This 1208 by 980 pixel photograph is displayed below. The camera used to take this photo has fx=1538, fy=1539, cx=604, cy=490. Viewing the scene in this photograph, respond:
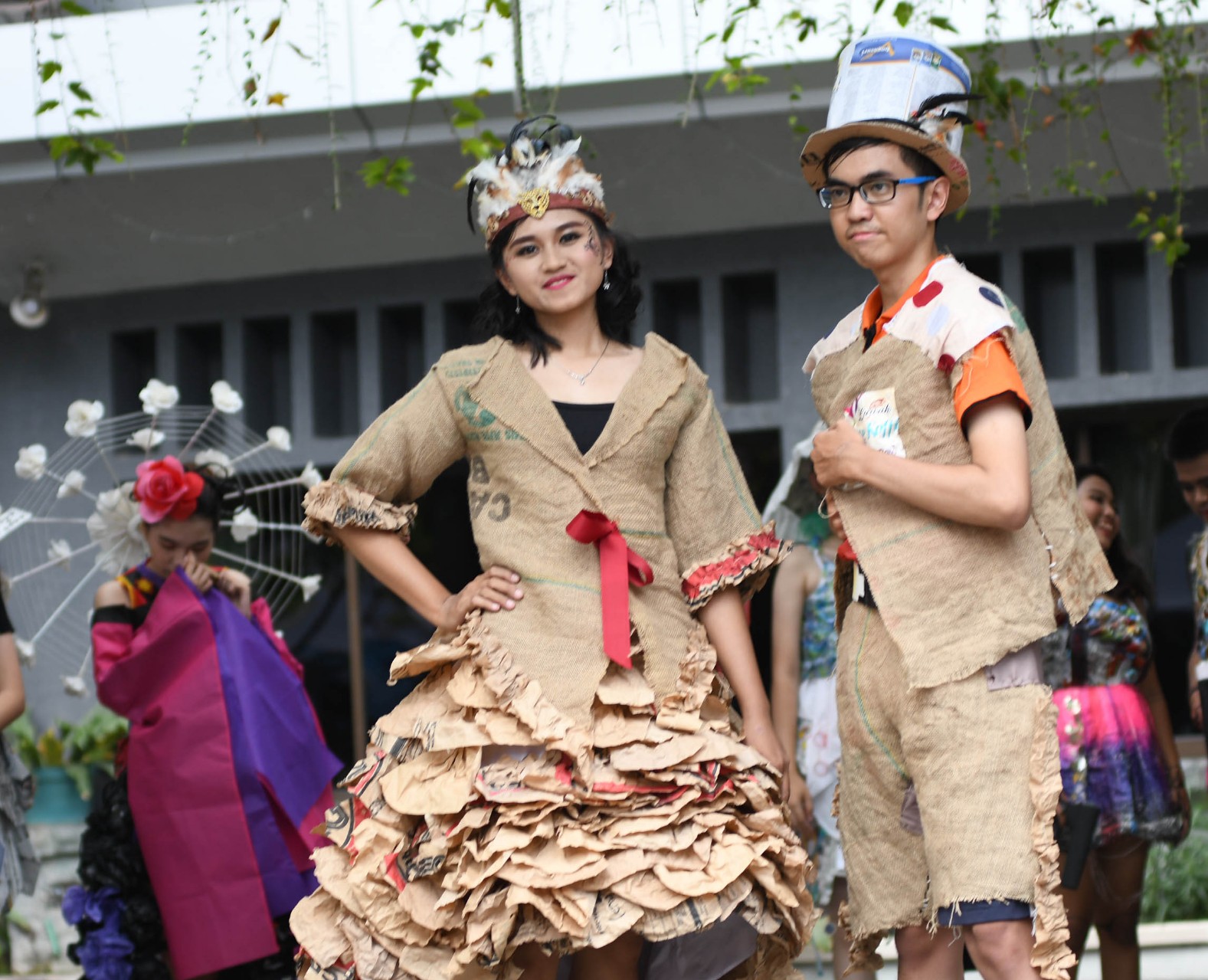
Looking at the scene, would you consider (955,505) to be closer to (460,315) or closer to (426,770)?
(426,770)

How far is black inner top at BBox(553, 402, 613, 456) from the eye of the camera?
9.40ft

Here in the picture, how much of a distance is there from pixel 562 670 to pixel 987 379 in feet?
2.92

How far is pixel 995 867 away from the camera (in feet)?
7.72

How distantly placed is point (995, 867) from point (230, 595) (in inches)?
106

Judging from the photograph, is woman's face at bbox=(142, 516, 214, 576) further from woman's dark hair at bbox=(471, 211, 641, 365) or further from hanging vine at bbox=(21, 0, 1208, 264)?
woman's dark hair at bbox=(471, 211, 641, 365)

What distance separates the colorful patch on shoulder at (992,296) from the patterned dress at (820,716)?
1.76 m

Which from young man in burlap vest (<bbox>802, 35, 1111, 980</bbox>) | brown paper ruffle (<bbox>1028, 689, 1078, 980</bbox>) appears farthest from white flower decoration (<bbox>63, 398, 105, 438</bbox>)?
brown paper ruffle (<bbox>1028, 689, 1078, 980</bbox>)

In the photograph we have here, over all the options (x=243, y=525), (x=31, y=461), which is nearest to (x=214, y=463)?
(x=243, y=525)

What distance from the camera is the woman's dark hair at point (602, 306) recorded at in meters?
3.01

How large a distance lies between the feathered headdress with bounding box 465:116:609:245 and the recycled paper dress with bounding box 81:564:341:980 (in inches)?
66.9

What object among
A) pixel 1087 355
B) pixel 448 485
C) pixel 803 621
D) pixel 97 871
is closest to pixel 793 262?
pixel 1087 355

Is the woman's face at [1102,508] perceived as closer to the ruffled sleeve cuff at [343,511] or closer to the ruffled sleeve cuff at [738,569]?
the ruffled sleeve cuff at [738,569]

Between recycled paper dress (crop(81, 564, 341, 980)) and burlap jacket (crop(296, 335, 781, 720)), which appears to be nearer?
burlap jacket (crop(296, 335, 781, 720))

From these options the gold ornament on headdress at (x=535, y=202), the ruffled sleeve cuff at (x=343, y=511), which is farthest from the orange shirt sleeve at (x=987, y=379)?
the ruffled sleeve cuff at (x=343, y=511)
